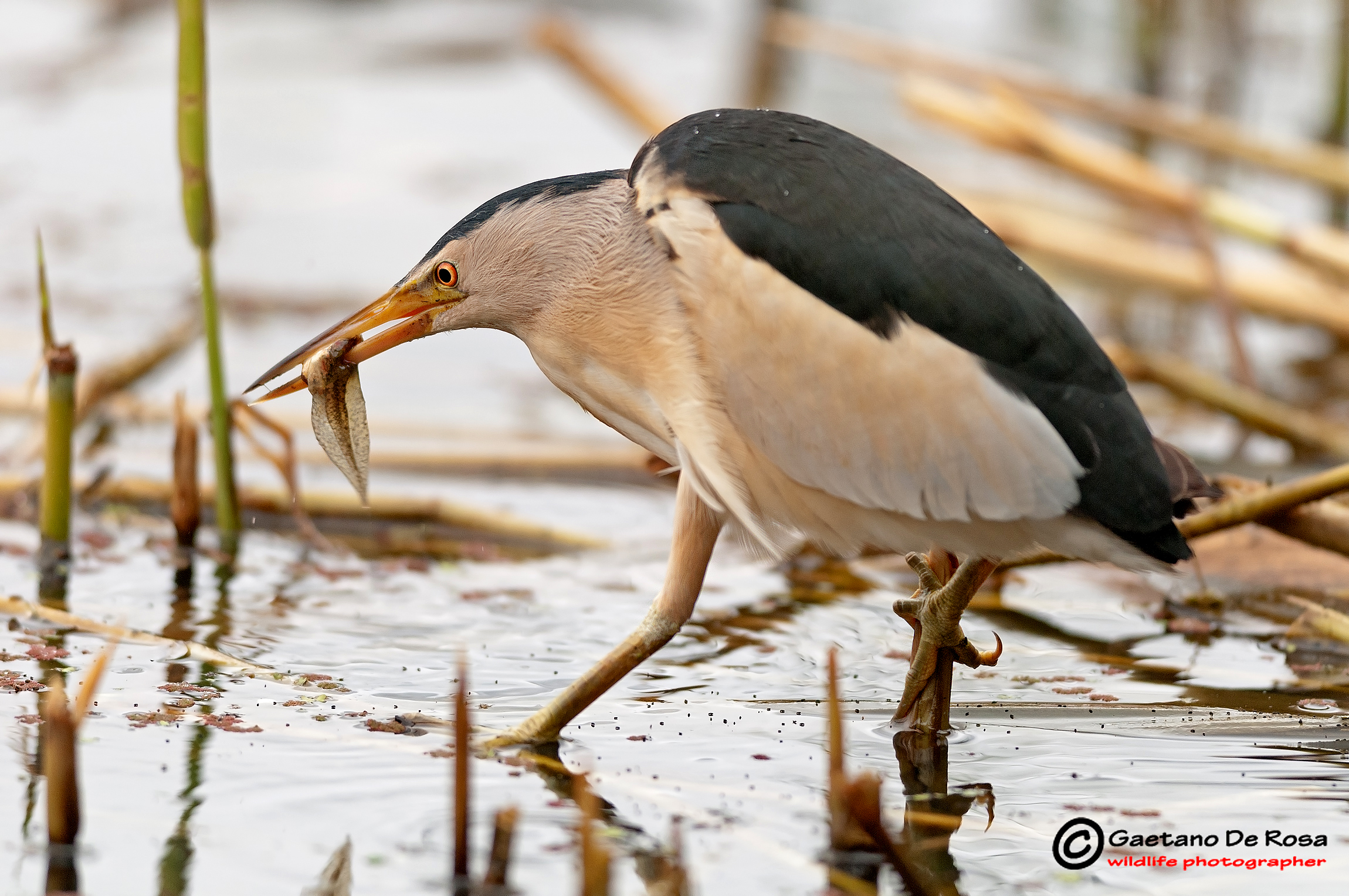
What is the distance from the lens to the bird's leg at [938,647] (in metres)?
2.64

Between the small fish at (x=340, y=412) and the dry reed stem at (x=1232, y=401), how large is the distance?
7.40 feet

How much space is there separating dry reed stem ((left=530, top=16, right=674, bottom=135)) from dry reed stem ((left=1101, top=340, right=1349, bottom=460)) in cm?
226

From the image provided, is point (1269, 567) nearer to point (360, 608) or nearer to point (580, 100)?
point (360, 608)

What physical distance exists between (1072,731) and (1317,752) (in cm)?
39

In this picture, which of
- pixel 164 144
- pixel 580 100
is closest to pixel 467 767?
pixel 164 144

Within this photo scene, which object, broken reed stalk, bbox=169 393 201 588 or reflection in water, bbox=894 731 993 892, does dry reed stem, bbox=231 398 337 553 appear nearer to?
broken reed stalk, bbox=169 393 201 588

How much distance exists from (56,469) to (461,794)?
180 cm

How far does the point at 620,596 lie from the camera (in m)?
3.57

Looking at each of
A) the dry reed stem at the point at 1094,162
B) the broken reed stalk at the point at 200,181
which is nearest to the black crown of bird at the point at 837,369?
the broken reed stalk at the point at 200,181

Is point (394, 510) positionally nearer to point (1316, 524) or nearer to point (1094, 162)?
point (1316, 524)

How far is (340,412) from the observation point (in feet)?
9.46

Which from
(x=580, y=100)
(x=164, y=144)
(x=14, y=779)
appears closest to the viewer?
(x=14, y=779)

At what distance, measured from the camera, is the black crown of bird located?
7.97 ft

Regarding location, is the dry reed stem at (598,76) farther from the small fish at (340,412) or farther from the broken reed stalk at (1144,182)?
the small fish at (340,412)
